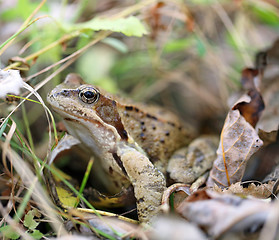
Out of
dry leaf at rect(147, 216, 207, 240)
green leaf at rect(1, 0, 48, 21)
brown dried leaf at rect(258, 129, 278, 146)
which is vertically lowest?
dry leaf at rect(147, 216, 207, 240)

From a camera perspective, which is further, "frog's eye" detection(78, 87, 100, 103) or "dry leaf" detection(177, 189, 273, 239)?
"frog's eye" detection(78, 87, 100, 103)

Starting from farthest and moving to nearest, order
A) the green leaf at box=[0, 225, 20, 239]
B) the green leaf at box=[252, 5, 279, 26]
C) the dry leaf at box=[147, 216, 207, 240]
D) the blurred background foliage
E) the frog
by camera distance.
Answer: the green leaf at box=[252, 5, 279, 26] → the blurred background foliage → the frog → the green leaf at box=[0, 225, 20, 239] → the dry leaf at box=[147, 216, 207, 240]

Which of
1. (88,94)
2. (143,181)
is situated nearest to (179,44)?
(88,94)

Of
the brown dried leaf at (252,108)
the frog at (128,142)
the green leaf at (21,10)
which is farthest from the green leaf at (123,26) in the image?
the brown dried leaf at (252,108)

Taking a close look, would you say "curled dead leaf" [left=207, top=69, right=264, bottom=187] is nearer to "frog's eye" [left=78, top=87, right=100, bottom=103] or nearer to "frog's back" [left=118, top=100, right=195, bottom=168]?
"frog's back" [left=118, top=100, right=195, bottom=168]

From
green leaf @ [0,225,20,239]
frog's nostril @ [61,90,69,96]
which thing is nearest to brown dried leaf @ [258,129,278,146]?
frog's nostril @ [61,90,69,96]

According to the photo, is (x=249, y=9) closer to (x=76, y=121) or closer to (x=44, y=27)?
(x=44, y=27)

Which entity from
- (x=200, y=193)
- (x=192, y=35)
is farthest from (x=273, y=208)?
(x=192, y=35)
